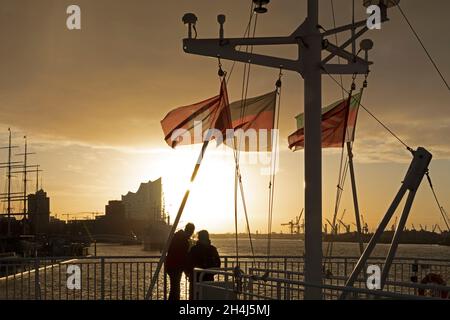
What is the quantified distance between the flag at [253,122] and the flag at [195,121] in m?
0.32

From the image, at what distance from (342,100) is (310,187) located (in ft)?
15.1

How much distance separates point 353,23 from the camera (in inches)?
427

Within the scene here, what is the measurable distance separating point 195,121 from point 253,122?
1236 millimetres

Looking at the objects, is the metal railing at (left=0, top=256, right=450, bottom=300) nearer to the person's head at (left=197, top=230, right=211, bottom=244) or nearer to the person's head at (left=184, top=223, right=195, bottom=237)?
the person's head at (left=197, top=230, right=211, bottom=244)

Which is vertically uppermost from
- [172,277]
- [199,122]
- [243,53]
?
[243,53]

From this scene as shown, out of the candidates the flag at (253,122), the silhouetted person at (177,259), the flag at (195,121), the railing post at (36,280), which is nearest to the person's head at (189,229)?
the silhouetted person at (177,259)

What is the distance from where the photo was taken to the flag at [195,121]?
13.6 meters

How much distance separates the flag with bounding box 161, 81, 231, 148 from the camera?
13.6 meters

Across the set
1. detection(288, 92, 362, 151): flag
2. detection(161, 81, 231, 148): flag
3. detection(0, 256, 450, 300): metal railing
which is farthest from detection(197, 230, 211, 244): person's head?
detection(288, 92, 362, 151): flag

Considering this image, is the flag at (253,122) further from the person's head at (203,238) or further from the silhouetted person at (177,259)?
the silhouetted person at (177,259)

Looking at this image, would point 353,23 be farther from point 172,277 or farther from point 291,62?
point 172,277

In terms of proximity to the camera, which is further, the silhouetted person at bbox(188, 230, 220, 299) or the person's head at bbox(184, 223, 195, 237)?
the person's head at bbox(184, 223, 195, 237)

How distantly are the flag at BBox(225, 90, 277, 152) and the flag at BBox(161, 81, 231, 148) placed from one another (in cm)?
32
